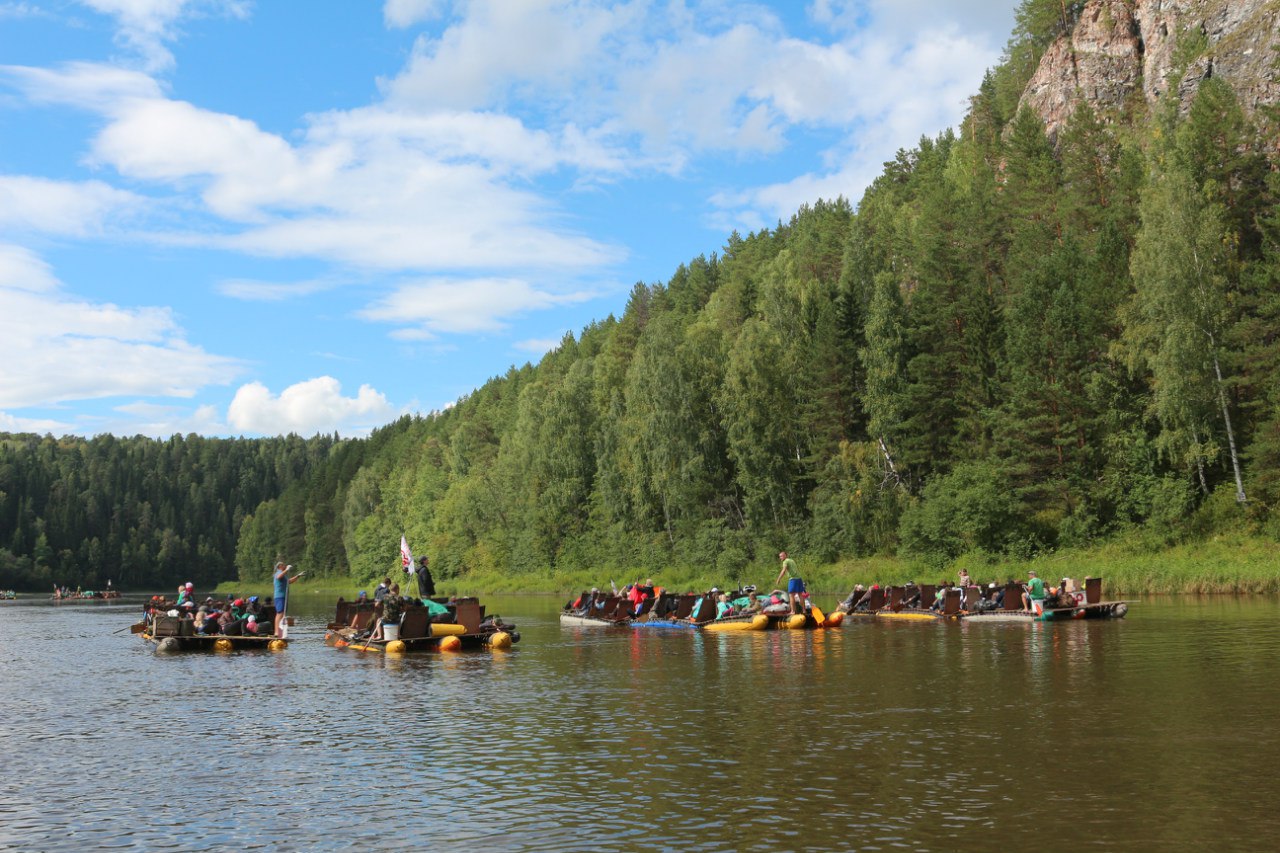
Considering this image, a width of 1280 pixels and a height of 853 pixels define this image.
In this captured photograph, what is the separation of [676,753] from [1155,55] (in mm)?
91597

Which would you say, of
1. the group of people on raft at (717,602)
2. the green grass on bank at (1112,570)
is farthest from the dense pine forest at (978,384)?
the group of people on raft at (717,602)

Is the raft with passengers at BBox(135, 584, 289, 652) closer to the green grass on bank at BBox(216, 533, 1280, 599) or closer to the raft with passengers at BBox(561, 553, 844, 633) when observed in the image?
the raft with passengers at BBox(561, 553, 844, 633)

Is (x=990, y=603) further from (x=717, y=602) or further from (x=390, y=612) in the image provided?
(x=390, y=612)

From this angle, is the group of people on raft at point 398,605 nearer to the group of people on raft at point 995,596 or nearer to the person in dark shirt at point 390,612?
the person in dark shirt at point 390,612

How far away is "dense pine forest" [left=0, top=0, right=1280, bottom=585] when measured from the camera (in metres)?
59.7

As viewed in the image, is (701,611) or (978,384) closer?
(701,611)

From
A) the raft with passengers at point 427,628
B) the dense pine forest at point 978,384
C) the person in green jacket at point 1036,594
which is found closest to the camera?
the raft with passengers at point 427,628

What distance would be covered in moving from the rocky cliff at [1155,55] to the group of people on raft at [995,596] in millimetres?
42752

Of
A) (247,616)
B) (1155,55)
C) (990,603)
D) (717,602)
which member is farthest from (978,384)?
(247,616)

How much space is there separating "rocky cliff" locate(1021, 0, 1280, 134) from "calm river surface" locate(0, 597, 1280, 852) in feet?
180

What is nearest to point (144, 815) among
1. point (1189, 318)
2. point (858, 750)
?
point (858, 750)

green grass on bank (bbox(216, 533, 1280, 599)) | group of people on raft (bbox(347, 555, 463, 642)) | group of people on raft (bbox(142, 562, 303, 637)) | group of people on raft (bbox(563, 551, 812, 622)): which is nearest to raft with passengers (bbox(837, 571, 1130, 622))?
group of people on raft (bbox(563, 551, 812, 622))

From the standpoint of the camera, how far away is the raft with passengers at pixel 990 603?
43156mm

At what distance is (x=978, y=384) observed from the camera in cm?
7250
